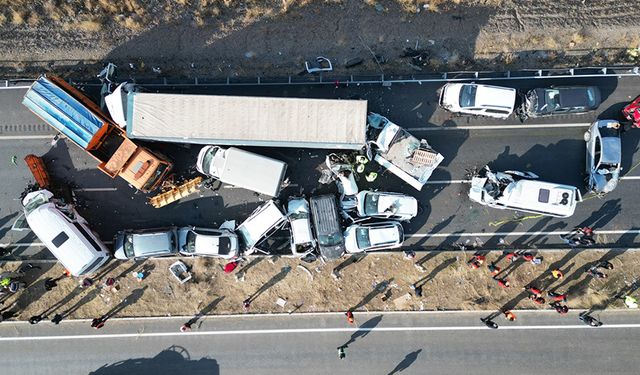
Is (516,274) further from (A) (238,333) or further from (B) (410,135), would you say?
(A) (238,333)

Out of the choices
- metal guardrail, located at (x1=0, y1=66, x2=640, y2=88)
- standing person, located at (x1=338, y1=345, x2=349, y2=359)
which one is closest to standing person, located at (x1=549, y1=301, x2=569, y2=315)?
standing person, located at (x1=338, y1=345, x2=349, y2=359)

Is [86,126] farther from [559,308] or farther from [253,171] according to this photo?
[559,308]

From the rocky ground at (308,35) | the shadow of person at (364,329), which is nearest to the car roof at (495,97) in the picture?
the rocky ground at (308,35)

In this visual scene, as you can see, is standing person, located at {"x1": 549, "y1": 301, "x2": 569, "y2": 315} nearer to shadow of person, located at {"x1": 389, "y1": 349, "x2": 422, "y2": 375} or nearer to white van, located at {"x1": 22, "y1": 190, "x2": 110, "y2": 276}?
shadow of person, located at {"x1": 389, "y1": 349, "x2": 422, "y2": 375}

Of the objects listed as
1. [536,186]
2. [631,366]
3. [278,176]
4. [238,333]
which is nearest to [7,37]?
[278,176]

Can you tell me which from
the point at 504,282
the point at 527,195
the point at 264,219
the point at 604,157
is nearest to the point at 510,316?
the point at 504,282

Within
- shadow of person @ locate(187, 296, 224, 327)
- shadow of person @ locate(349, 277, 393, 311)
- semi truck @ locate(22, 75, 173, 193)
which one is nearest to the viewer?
semi truck @ locate(22, 75, 173, 193)
